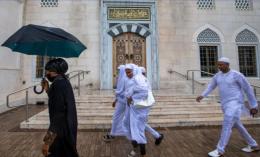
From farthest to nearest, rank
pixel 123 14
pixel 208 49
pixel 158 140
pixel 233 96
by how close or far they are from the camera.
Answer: pixel 208 49 < pixel 123 14 < pixel 158 140 < pixel 233 96

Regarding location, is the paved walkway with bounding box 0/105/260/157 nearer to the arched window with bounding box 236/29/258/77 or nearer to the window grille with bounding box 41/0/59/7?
the arched window with bounding box 236/29/258/77

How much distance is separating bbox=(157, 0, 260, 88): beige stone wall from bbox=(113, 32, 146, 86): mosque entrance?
0.85m

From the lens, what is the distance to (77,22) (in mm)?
11500

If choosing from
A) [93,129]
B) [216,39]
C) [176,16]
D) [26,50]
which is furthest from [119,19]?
[26,50]

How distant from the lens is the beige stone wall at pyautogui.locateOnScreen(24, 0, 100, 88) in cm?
1130

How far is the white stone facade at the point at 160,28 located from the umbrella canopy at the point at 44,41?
24.1 ft

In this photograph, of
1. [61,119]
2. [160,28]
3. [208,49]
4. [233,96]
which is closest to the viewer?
[61,119]

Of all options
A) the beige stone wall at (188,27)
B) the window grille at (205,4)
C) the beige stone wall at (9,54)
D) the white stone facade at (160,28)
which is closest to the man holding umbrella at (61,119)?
the beige stone wall at (9,54)

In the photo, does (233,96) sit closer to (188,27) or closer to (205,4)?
(188,27)

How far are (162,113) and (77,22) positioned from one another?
6486 millimetres

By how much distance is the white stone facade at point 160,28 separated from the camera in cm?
1130

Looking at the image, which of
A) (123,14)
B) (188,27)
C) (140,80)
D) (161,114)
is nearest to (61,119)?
(140,80)

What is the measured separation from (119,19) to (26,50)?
813 cm

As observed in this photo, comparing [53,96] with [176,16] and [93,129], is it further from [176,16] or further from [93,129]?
[176,16]
